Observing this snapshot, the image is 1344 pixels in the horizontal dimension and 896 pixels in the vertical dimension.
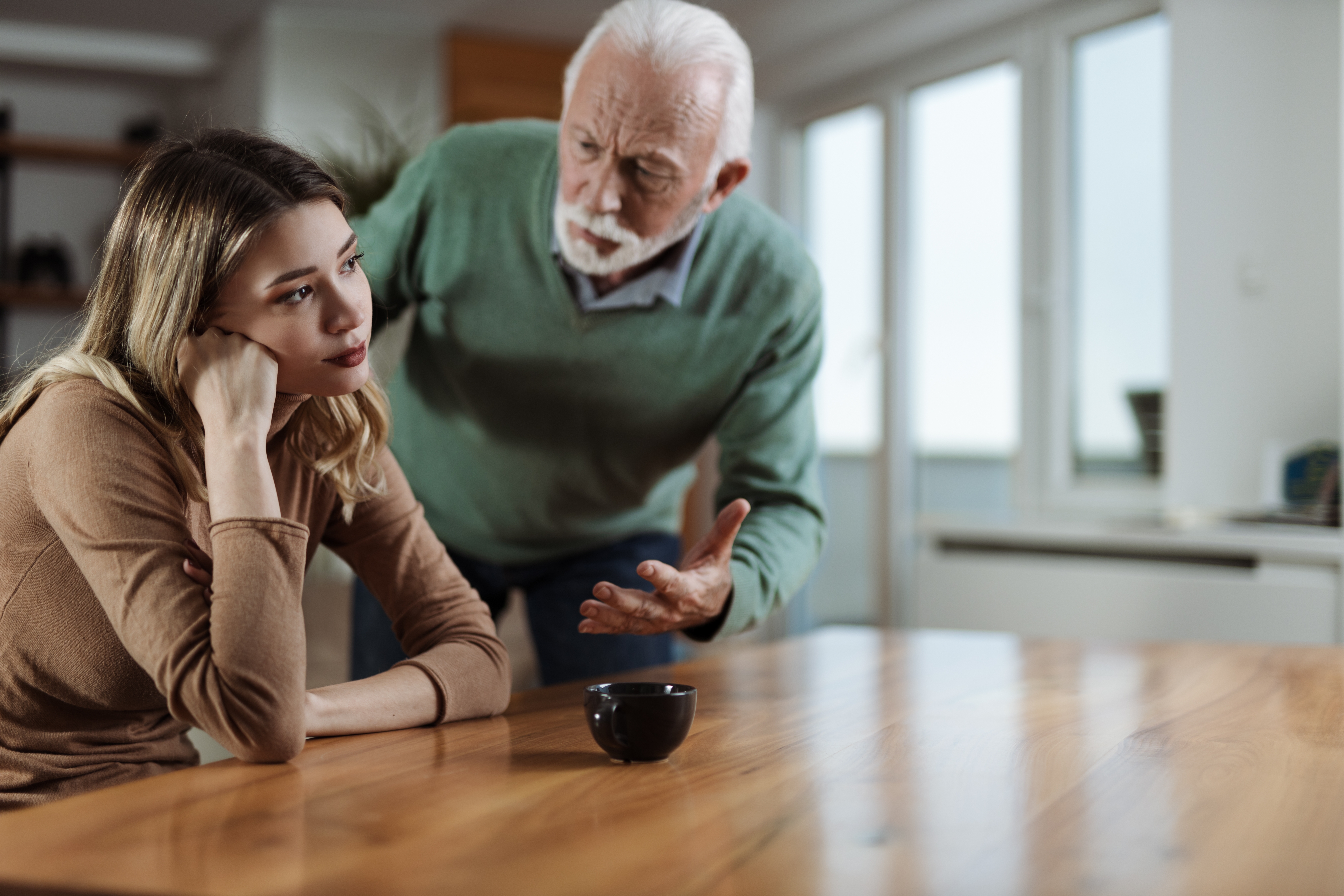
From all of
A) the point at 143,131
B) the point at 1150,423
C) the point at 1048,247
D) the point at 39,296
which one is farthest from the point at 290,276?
the point at 143,131

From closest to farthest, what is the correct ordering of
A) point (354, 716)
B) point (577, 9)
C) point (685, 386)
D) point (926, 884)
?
point (926, 884)
point (354, 716)
point (685, 386)
point (577, 9)

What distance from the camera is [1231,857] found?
0.73 metres

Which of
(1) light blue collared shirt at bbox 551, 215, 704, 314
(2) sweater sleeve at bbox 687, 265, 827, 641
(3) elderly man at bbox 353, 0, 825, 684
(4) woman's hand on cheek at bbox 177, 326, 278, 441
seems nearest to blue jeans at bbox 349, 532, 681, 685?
(3) elderly man at bbox 353, 0, 825, 684

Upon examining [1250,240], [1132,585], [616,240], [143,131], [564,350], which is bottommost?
[1132,585]

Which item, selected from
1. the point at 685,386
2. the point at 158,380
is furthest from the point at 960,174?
the point at 158,380

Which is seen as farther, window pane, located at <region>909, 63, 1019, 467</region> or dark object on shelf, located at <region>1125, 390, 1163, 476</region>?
window pane, located at <region>909, 63, 1019, 467</region>

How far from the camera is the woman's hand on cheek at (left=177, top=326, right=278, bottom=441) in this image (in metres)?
1.05

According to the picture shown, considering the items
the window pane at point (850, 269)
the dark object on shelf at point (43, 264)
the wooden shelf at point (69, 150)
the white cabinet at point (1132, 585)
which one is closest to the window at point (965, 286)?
the window pane at point (850, 269)

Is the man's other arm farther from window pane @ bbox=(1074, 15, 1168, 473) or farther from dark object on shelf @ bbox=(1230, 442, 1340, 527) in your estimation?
window pane @ bbox=(1074, 15, 1168, 473)

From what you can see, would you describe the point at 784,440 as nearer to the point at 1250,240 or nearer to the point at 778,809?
the point at 778,809

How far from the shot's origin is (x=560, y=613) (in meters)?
1.78

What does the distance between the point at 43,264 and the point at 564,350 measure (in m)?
4.68

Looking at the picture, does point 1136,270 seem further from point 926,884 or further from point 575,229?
point 926,884

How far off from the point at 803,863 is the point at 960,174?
3.76 metres
